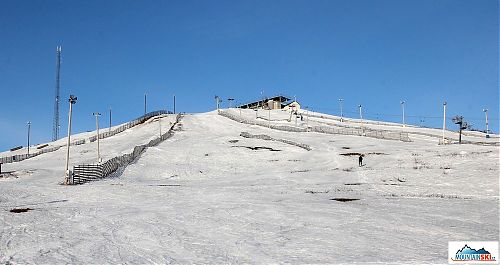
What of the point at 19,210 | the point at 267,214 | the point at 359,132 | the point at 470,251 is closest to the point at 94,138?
the point at 359,132

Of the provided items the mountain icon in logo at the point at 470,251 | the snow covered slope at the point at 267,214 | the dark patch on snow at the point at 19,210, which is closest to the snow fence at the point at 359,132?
the snow covered slope at the point at 267,214

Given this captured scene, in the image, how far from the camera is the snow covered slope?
1503cm

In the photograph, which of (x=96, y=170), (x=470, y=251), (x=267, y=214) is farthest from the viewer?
(x=96, y=170)

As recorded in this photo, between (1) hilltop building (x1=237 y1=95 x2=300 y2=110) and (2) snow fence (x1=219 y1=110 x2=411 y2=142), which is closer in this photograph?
(2) snow fence (x1=219 y1=110 x2=411 y2=142)

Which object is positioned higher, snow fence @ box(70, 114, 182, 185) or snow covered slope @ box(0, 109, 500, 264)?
snow fence @ box(70, 114, 182, 185)

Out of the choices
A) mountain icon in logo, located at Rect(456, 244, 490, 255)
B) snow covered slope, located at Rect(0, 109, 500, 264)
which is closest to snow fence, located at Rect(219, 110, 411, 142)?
snow covered slope, located at Rect(0, 109, 500, 264)

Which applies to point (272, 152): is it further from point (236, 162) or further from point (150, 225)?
point (150, 225)

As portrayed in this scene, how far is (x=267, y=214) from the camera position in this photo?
74.8ft

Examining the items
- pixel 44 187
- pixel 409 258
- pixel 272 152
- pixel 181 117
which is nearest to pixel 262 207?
pixel 409 258

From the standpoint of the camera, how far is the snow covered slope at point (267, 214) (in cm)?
1503

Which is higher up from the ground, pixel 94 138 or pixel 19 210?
pixel 94 138

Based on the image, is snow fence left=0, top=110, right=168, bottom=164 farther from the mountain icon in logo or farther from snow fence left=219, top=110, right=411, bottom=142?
the mountain icon in logo

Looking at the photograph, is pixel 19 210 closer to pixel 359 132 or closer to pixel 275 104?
pixel 359 132

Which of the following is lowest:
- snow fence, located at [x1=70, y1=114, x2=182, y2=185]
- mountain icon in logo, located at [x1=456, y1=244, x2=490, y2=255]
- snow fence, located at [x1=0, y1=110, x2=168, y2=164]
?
mountain icon in logo, located at [x1=456, y1=244, x2=490, y2=255]
